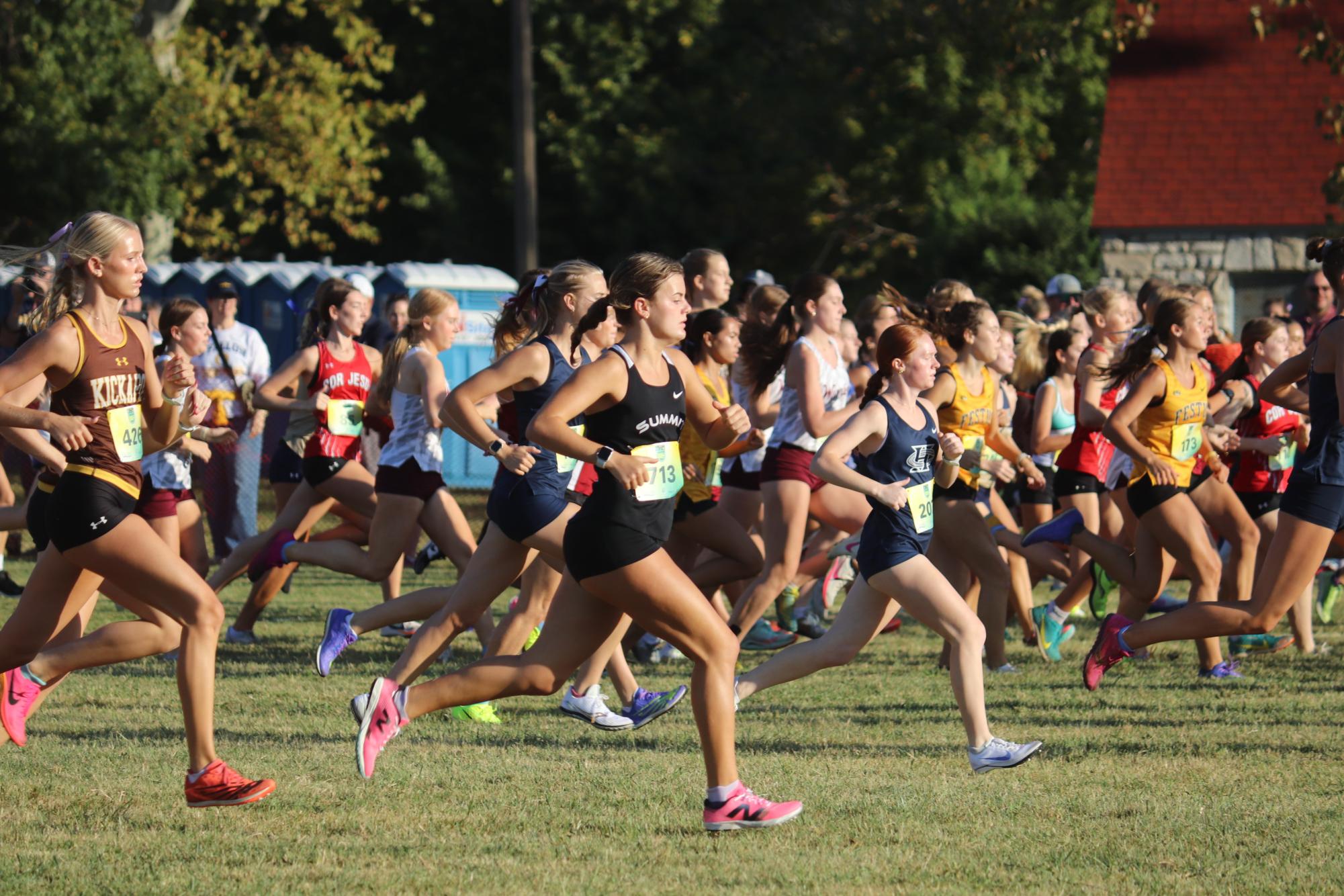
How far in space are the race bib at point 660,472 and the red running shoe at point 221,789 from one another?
155 centimetres

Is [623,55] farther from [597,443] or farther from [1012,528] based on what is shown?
[597,443]

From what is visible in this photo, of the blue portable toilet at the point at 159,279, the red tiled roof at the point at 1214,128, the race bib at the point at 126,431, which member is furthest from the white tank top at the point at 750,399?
the blue portable toilet at the point at 159,279

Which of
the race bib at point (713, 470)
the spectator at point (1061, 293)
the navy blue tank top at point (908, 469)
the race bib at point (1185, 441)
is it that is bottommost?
the spectator at point (1061, 293)

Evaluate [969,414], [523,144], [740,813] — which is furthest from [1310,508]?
[523,144]

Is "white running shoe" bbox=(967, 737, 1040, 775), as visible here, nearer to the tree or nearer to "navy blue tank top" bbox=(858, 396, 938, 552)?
"navy blue tank top" bbox=(858, 396, 938, 552)

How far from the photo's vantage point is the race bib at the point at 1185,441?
8359mm

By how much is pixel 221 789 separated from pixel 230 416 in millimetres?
7444

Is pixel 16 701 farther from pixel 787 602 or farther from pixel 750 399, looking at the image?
pixel 787 602

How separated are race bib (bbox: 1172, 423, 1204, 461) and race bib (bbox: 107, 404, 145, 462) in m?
4.76

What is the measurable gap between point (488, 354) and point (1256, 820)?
52.4 feet

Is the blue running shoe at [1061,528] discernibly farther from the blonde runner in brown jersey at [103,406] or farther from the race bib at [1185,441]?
the blonde runner in brown jersey at [103,406]

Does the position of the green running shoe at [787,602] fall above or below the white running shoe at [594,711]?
below

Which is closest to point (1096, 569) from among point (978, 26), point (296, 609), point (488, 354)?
point (296, 609)

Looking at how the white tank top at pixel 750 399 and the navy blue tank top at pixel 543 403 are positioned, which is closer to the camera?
the navy blue tank top at pixel 543 403
